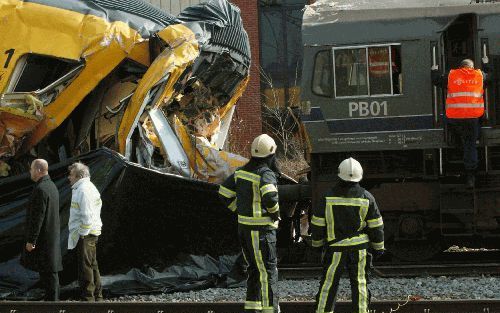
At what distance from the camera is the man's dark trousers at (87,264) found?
32.3 feet

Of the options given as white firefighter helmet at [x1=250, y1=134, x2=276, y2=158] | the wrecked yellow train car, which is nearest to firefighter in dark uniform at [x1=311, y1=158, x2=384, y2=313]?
white firefighter helmet at [x1=250, y1=134, x2=276, y2=158]

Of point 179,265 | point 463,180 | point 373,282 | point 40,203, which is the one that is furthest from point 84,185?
point 463,180

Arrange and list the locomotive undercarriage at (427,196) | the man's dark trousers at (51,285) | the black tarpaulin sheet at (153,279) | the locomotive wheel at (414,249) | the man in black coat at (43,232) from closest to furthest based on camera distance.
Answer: the man in black coat at (43,232)
the man's dark trousers at (51,285)
the black tarpaulin sheet at (153,279)
the locomotive undercarriage at (427,196)
the locomotive wheel at (414,249)

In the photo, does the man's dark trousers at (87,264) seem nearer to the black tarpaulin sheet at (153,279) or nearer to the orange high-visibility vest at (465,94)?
the black tarpaulin sheet at (153,279)

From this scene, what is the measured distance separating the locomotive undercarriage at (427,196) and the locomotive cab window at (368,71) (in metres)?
0.91

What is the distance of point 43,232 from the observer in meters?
9.51

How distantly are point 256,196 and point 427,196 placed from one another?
4.78 metres

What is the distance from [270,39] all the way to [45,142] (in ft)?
48.1

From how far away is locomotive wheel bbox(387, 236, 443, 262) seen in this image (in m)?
12.6

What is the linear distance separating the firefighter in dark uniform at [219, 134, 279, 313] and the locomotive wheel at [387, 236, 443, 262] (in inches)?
188

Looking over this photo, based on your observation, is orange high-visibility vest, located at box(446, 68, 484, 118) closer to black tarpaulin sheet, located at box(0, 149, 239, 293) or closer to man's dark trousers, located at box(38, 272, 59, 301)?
black tarpaulin sheet, located at box(0, 149, 239, 293)

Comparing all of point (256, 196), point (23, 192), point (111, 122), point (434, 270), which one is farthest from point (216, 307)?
point (111, 122)

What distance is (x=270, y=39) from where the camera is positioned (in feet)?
84.8

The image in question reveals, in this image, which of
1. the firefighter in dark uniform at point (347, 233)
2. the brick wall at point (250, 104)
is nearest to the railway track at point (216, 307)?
the firefighter in dark uniform at point (347, 233)
